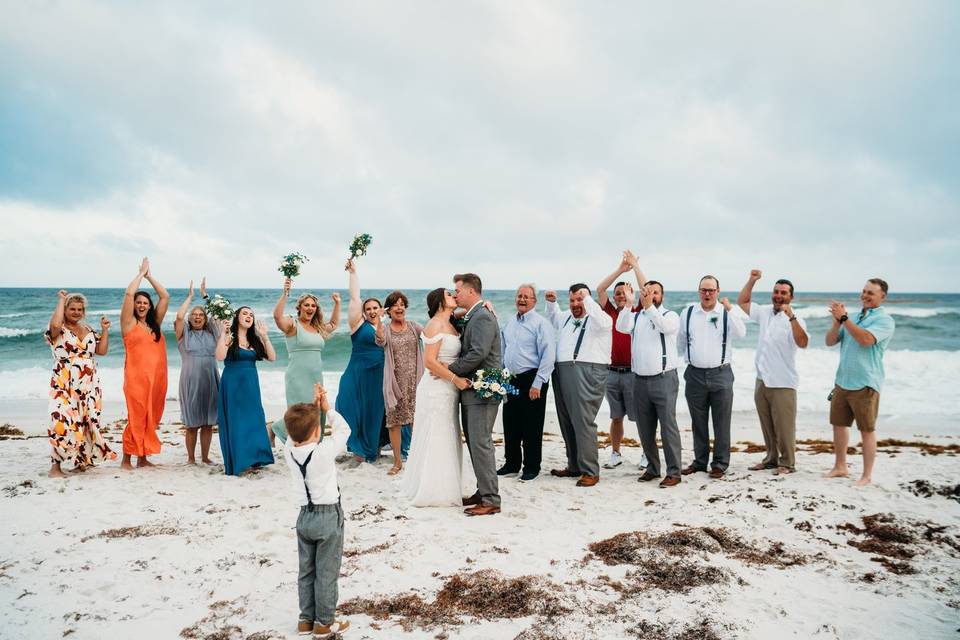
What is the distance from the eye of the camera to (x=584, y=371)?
6844 mm

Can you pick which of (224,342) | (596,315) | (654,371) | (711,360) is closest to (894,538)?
(711,360)

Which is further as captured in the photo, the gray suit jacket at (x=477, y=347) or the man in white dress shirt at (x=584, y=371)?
the man in white dress shirt at (x=584, y=371)

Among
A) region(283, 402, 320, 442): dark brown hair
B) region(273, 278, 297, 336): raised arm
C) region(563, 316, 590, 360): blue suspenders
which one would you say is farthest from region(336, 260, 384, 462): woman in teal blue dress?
region(283, 402, 320, 442): dark brown hair

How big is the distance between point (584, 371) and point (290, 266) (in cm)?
393

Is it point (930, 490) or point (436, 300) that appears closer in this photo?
point (436, 300)

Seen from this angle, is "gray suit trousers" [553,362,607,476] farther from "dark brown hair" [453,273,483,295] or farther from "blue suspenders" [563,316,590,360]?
"dark brown hair" [453,273,483,295]

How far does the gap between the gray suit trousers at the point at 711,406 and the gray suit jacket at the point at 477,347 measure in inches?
98.3

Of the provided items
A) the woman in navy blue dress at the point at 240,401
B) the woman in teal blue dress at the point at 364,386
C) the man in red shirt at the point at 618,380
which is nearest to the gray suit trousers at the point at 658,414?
the man in red shirt at the point at 618,380

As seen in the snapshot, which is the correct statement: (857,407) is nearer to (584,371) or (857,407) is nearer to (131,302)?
(584,371)

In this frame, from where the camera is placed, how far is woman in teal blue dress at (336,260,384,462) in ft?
25.2

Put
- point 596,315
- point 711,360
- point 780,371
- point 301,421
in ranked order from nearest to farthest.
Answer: point 301,421, point 596,315, point 780,371, point 711,360

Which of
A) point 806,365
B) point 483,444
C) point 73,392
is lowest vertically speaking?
point 806,365

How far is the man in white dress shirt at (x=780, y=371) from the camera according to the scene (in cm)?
673

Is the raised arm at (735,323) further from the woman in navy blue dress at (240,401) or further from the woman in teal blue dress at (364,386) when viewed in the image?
the woman in navy blue dress at (240,401)
